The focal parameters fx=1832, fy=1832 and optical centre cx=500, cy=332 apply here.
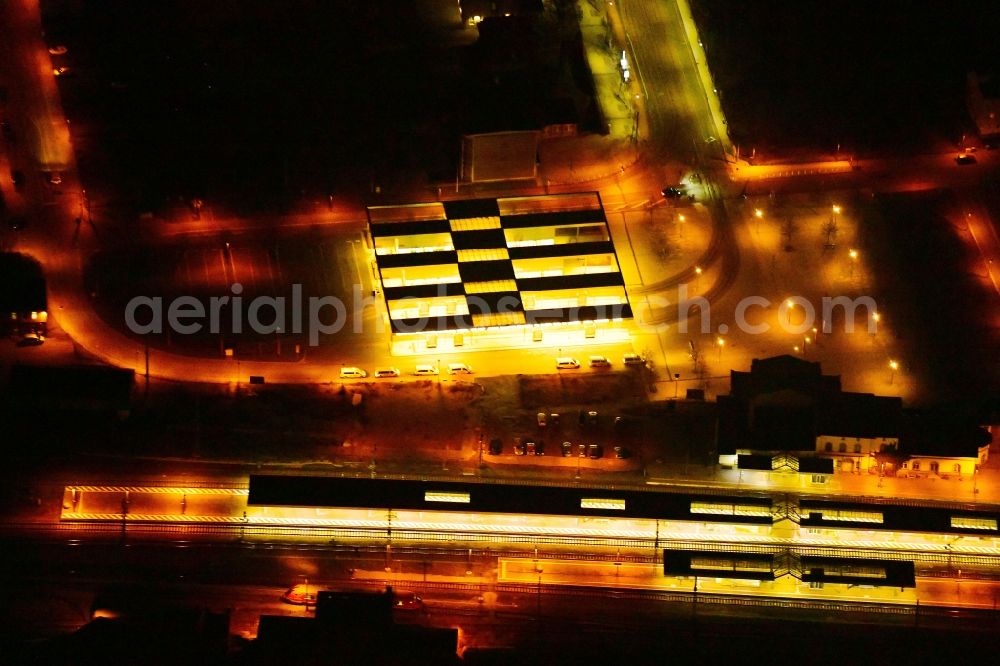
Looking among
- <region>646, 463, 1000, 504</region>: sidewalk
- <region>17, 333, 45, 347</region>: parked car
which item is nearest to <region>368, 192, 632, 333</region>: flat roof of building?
<region>646, 463, 1000, 504</region>: sidewalk

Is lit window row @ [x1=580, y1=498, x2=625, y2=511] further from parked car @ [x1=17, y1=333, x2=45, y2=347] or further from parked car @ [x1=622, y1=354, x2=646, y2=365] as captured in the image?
parked car @ [x1=17, y1=333, x2=45, y2=347]

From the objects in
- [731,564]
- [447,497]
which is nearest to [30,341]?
[447,497]

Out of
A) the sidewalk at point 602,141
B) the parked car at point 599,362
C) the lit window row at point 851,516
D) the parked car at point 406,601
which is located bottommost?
the parked car at point 406,601

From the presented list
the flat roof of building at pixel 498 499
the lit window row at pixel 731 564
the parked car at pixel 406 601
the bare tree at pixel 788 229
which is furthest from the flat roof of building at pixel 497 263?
the parked car at pixel 406 601

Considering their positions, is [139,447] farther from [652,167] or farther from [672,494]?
[652,167]

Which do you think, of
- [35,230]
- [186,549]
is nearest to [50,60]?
[35,230]

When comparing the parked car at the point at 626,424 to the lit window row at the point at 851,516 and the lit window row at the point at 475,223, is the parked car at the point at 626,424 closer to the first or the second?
the lit window row at the point at 851,516

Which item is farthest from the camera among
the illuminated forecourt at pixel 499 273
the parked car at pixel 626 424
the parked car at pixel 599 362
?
the illuminated forecourt at pixel 499 273

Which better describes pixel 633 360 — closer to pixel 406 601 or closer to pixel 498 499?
pixel 498 499

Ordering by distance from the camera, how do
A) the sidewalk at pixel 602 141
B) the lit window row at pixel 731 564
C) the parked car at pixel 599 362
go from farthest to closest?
the sidewalk at pixel 602 141 → the parked car at pixel 599 362 → the lit window row at pixel 731 564
